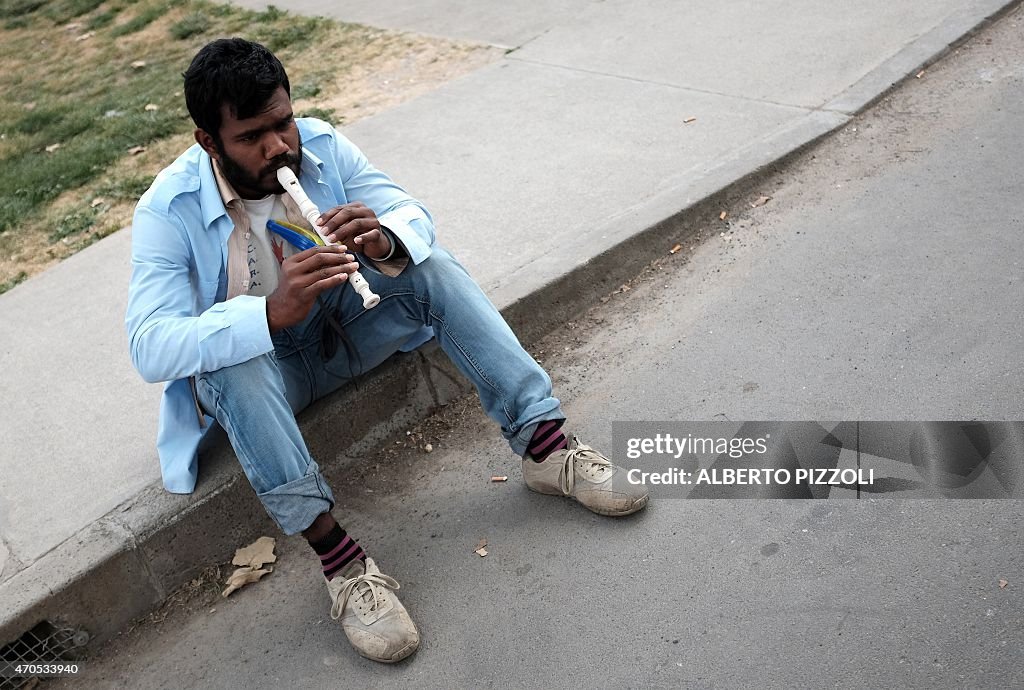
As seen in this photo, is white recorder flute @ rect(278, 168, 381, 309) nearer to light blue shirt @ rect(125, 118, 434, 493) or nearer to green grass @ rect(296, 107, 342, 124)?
light blue shirt @ rect(125, 118, 434, 493)

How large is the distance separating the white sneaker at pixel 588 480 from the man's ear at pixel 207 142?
3.90ft

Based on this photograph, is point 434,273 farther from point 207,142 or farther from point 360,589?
point 360,589

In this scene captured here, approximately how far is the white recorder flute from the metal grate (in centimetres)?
118

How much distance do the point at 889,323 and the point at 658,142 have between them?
5.50 ft

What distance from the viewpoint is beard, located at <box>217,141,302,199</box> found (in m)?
2.86

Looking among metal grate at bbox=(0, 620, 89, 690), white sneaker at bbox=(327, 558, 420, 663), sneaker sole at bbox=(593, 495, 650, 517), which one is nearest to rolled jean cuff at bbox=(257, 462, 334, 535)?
white sneaker at bbox=(327, 558, 420, 663)

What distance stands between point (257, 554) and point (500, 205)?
6.50 feet

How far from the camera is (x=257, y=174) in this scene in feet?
9.46

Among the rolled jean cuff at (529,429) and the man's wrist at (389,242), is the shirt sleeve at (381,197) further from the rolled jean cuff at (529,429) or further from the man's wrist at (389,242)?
the rolled jean cuff at (529,429)

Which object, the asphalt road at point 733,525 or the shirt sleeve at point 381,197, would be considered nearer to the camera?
the asphalt road at point 733,525

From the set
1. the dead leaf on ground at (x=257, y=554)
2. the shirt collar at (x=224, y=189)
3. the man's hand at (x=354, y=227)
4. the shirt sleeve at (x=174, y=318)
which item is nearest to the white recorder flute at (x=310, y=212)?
the man's hand at (x=354, y=227)

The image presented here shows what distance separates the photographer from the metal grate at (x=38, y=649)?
2824 millimetres

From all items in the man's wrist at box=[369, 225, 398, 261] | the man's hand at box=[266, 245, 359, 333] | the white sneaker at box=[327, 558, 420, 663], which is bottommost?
the white sneaker at box=[327, 558, 420, 663]
